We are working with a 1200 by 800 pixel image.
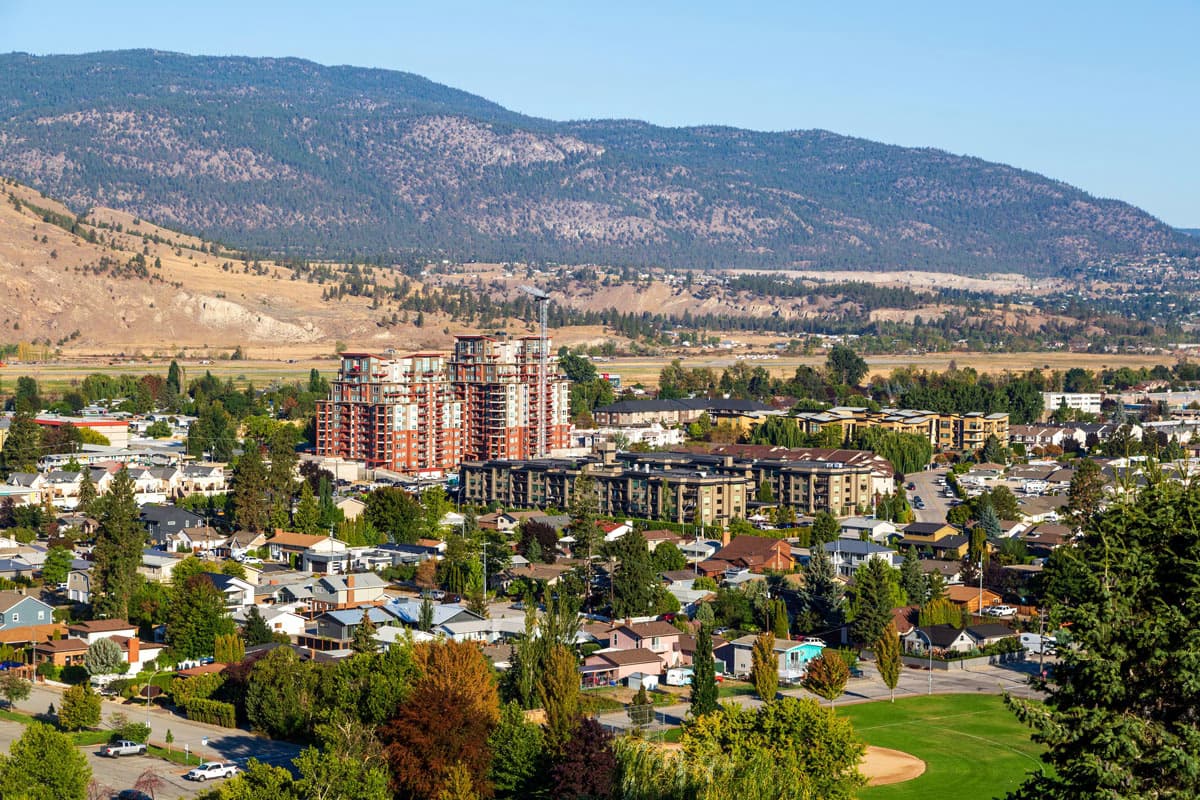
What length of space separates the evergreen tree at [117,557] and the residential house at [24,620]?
139 cm

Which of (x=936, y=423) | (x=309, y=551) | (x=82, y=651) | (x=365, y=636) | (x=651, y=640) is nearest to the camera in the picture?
(x=365, y=636)

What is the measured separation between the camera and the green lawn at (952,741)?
35.2 metres

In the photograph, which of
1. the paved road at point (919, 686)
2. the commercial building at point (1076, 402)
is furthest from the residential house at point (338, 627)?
Answer: the commercial building at point (1076, 402)

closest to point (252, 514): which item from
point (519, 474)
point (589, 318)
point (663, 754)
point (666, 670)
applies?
point (519, 474)

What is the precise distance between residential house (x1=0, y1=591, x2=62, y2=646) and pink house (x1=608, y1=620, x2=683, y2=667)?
589 inches

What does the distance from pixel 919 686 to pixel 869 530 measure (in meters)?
19.0

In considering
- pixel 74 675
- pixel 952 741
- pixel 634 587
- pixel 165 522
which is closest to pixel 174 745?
pixel 74 675

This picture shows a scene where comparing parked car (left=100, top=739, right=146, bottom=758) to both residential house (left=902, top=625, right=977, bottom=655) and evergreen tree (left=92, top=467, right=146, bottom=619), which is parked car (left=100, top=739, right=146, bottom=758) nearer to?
evergreen tree (left=92, top=467, right=146, bottom=619)

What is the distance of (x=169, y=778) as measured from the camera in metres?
34.1

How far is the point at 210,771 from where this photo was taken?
34125mm

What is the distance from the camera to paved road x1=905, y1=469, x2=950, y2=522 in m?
69.8

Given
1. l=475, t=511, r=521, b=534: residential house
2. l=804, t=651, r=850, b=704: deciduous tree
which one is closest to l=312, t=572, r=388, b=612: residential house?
l=475, t=511, r=521, b=534: residential house

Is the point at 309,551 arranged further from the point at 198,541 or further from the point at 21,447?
the point at 21,447

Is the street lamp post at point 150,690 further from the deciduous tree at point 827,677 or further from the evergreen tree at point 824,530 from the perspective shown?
the evergreen tree at point 824,530
